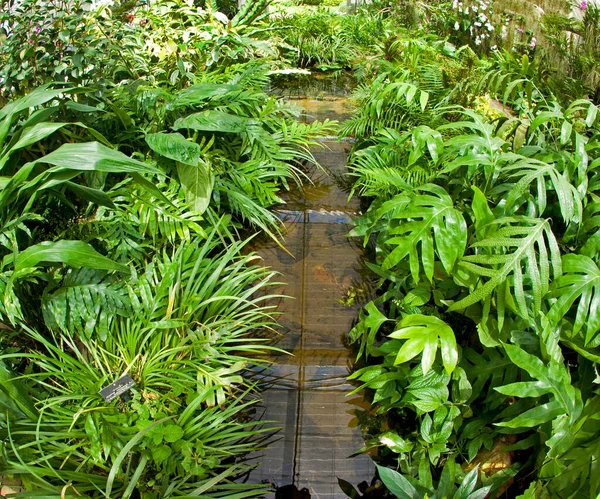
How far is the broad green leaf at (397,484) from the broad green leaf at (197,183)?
1417 mm

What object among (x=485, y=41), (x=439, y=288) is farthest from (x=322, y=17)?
(x=439, y=288)

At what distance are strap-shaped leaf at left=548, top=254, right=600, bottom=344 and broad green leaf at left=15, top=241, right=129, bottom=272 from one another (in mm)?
1407

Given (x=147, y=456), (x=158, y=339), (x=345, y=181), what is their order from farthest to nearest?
(x=345, y=181), (x=158, y=339), (x=147, y=456)

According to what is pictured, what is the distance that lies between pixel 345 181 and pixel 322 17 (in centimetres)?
256

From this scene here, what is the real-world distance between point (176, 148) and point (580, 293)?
177 cm

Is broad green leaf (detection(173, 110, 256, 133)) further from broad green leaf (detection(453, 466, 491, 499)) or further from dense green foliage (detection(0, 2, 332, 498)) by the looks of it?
broad green leaf (detection(453, 466, 491, 499))

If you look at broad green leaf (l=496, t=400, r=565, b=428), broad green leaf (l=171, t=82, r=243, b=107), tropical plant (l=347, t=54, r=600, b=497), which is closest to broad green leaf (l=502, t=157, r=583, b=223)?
tropical plant (l=347, t=54, r=600, b=497)

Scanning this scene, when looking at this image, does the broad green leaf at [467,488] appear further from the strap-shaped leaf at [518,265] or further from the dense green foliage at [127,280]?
the dense green foliage at [127,280]

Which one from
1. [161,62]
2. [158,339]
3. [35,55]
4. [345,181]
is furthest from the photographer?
[161,62]

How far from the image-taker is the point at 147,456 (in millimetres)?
1576

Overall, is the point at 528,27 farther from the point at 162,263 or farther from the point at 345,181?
the point at 162,263

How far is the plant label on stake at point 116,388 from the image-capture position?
62.7 inches

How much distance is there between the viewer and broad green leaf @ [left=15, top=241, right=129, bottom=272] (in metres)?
1.58

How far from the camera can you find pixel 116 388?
5.30ft
